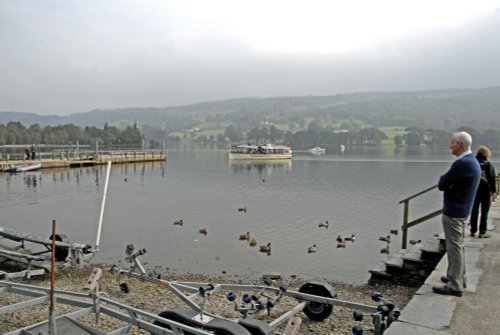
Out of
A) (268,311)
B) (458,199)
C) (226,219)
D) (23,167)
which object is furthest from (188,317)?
(23,167)

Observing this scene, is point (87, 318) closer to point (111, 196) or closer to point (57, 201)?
point (57, 201)

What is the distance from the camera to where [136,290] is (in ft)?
37.5

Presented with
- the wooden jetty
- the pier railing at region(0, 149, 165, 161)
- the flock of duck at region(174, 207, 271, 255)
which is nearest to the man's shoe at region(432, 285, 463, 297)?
the flock of duck at region(174, 207, 271, 255)

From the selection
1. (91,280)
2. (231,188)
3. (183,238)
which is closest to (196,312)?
(91,280)

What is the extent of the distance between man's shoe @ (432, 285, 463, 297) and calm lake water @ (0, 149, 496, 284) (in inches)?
306

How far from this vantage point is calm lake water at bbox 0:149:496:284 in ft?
58.4

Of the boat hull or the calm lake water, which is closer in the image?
the calm lake water

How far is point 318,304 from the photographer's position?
27.9ft

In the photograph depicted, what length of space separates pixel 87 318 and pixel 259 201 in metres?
28.6

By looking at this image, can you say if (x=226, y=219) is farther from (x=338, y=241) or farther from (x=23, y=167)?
(x=23, y=167)

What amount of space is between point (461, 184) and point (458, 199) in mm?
252

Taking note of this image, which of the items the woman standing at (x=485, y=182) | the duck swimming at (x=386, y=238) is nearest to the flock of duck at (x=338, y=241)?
the duck swimming at (x=386, y=238)

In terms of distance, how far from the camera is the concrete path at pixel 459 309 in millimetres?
6043

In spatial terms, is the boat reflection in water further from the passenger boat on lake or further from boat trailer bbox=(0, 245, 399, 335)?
boat trailer bbox=(0, 245, 399, 335)
